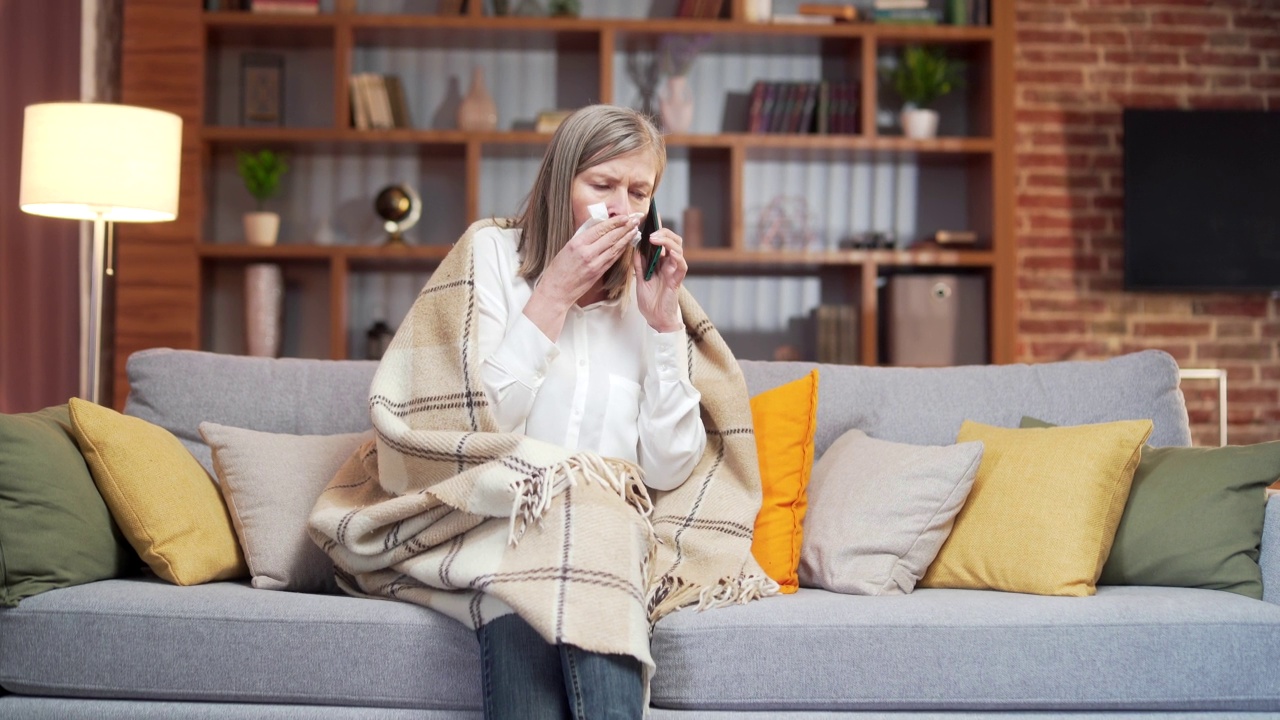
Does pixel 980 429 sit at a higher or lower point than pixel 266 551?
higher

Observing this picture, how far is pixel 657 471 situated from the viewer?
6.31ft

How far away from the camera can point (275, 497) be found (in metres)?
1.96

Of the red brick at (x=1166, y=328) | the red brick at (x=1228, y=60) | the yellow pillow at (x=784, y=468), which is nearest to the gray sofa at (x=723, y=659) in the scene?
the yellow pillow at (x=784, y=468)

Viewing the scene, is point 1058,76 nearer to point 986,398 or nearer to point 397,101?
point 397,101

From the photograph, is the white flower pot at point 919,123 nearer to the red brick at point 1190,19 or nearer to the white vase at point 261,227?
the red brick at point 1190,19

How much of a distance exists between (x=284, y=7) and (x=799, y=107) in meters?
1.86

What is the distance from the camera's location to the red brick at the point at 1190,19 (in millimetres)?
4598

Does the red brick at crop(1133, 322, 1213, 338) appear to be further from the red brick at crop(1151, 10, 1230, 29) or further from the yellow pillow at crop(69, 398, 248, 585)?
the yellow pillow at crop(69, 398, 248, 585)

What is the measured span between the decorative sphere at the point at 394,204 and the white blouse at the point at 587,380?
2.29m

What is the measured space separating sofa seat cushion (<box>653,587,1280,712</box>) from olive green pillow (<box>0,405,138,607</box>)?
0.92m

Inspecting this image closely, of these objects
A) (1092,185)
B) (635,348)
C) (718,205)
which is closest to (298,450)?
(635,348)

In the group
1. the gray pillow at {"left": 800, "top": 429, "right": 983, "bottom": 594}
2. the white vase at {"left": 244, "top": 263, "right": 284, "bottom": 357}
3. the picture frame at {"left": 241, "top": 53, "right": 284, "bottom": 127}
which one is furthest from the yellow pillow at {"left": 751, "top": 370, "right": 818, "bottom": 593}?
the picture frame at {"left": 241, "top": 53, "right": 284, "bottom": 127}

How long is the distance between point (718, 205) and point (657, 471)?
2589 millimetres

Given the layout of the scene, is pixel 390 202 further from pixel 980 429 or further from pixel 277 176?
pixel 980 429
